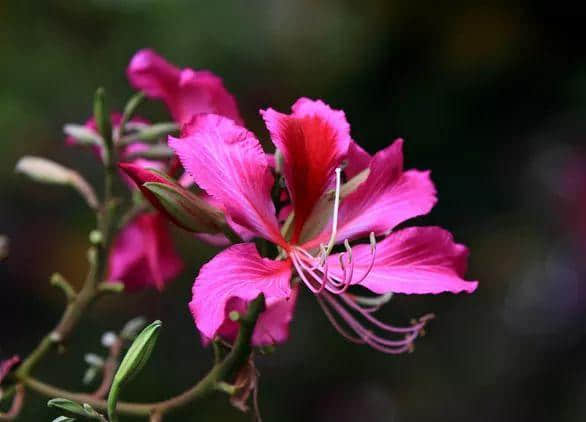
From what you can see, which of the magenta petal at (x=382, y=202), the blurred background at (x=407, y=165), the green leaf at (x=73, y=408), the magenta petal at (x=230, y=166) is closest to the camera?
the green leaf at (x=73, y=408)

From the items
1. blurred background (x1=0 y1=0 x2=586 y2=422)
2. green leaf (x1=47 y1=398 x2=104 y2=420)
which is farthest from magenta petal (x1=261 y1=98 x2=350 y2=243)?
blurred background (x1=0 y1=0 x2=586 y2=422)

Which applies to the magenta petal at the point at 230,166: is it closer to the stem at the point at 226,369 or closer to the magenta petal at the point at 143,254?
the stem at the point at 226,369

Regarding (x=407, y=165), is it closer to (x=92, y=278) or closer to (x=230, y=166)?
(x=92, y=278)

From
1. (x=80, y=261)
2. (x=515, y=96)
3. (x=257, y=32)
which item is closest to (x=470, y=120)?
(x=515, y=96)

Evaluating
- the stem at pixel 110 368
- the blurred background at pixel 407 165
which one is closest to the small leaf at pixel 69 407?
the stem at pixel 110 368

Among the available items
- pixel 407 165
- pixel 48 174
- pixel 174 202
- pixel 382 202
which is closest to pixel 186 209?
pixel 174 202

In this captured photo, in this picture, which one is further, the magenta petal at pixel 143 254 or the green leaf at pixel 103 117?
the magenta petal at pixel 143 254
